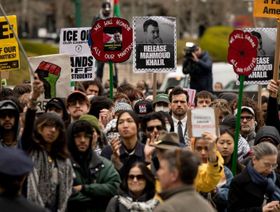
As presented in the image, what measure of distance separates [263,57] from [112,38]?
2.22 m

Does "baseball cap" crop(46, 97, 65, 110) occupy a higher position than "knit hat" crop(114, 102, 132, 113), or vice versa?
"baseball cap" crop(46, 97, 65, 110)

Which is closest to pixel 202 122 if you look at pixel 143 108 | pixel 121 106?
pixel 121 106

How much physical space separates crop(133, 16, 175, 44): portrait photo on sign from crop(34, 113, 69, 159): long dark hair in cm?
600

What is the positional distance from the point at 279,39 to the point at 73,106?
104 inches

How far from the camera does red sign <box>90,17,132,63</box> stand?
1678cm

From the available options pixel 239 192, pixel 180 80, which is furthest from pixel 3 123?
pixel 180 80

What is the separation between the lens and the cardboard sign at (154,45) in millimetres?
Result: 17141

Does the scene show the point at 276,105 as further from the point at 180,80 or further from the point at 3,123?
the point at 180,80

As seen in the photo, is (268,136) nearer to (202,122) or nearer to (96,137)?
(202,122)

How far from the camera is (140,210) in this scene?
1102 centimetres

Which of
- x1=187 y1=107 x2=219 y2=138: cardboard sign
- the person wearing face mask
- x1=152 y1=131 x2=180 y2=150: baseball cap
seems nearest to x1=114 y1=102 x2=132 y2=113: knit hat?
the person wearing face mask

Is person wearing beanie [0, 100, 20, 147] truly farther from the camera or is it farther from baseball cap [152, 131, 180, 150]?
the camera

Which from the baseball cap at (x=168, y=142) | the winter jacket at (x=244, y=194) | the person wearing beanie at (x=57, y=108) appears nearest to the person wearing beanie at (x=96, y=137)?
the person wearing beanie at (x=57, y=108)

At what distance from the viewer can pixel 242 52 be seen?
47.8 ft
